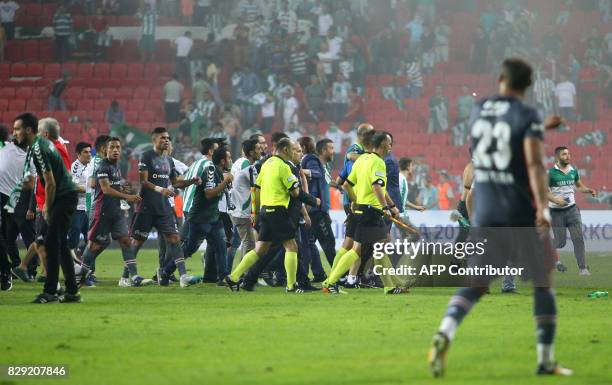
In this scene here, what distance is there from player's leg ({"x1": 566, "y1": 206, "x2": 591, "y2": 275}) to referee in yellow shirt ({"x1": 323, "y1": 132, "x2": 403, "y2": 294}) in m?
4.96

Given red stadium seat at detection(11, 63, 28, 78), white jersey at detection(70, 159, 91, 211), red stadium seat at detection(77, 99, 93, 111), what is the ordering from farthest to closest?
red stadium seat at detection(11, 63, 28, 78)
red stadium seat at detection(77, 99, 93, 111)
white jersey at detection(70, 159, 91, 211)

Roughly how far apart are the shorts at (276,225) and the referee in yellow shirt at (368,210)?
2.38 feet

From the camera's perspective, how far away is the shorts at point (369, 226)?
13641 millimetres

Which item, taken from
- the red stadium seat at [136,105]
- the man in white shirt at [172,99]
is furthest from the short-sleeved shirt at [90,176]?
the red stadium seat at [136,105]

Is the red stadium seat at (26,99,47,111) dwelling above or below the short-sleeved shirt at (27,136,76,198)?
above

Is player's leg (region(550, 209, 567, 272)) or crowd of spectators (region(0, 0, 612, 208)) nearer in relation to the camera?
player's leg (region(550, 209, 567, 272))

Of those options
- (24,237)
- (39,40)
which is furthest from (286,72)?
(24,237)

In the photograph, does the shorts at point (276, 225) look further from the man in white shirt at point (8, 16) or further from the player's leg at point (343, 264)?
the man in white shirt at point (8, 16)

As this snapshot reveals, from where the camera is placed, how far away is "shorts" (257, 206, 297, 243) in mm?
13641

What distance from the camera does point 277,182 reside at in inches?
537

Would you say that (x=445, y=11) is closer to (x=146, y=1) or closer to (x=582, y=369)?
(x=146, y=1)

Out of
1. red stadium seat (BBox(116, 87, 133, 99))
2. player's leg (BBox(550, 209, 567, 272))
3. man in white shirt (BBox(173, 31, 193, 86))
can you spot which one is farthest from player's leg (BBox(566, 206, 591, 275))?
red stadium seat (BBox(116, 87, 133, 99))

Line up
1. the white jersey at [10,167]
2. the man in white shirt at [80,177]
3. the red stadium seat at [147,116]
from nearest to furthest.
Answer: the white jersey at [10,167]
the man in white shirt at [80,177]
the red stadium seat at [147,116]

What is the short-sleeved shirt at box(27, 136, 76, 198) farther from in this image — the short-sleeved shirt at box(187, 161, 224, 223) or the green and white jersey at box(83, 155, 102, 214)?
the short-sleeved shirt at box(187, 161, 224, 223)
